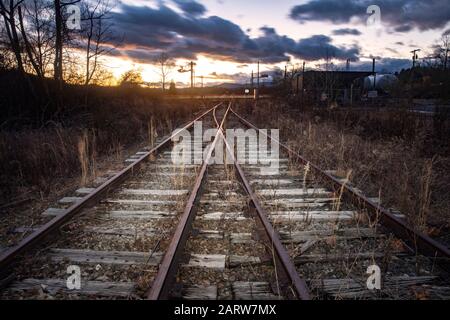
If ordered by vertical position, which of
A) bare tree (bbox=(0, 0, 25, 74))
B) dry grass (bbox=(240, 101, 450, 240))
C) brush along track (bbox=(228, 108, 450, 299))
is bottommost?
brush along track (bbox=(228, 108, 450, 299))

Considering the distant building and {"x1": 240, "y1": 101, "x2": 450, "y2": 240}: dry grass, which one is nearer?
{"x1": 240, "y1": 101, "x2": 450, "y2": 240}: dry grass

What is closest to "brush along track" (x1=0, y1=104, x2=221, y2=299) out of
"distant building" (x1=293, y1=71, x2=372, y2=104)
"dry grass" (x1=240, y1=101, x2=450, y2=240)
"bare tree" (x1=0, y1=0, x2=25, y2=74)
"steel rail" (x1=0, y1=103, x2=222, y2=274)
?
"steel rail" (x1=0, y1=103, x2=222, y2=274)

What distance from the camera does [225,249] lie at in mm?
3588

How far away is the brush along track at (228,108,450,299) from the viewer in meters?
2.85

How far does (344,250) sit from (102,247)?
106 inches

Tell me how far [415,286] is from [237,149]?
6606 mm

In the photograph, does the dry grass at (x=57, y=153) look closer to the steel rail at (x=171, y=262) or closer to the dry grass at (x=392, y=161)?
the steel rail at (x=171, y=262)

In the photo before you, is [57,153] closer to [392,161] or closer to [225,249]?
→ [225,249]

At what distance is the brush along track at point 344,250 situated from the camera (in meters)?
2.85

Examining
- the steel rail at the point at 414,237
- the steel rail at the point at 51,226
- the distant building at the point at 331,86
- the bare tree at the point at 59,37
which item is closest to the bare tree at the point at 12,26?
the bare tree at the point at 59,37

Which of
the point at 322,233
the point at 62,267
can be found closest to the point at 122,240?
the point at 62,267

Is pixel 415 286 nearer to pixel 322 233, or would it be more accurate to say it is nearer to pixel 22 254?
pixel 322 233

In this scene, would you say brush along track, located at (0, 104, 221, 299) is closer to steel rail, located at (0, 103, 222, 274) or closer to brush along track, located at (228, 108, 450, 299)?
steel rail, located at (0, 103, 222, 274)

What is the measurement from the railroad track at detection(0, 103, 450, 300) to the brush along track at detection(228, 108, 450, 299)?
0.5 inches
